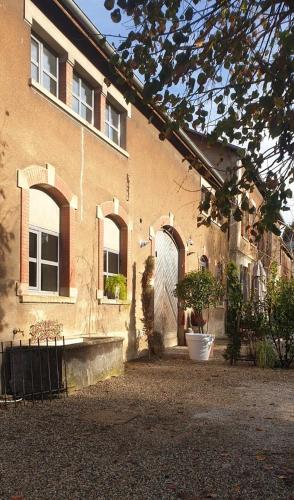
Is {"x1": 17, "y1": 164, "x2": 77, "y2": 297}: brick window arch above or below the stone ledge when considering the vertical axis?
above

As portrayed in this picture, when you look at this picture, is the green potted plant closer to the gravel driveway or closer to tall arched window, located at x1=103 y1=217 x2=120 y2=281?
tall arched window, located at x1=103 y1=217 x2=120 y2=281

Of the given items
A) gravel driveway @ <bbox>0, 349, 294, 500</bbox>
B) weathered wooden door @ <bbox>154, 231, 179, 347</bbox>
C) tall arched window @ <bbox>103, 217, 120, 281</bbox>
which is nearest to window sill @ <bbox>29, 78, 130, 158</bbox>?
tall arched window @ <bbox>103, 217, 120, 281</bbox>

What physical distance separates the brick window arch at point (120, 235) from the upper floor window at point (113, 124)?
153 centimetres

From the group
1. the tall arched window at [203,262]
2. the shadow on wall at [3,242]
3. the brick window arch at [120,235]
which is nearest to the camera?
the shadow on wall at [3,242]

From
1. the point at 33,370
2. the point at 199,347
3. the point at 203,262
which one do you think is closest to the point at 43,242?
the point at 33,370

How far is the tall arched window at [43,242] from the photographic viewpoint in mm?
8836

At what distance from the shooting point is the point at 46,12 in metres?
8.97

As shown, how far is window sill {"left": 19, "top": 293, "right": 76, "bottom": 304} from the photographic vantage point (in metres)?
8.14

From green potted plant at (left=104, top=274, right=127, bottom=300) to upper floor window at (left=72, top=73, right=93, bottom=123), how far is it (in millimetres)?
3220

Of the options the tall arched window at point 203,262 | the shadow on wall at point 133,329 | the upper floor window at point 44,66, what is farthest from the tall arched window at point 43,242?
the tall arched window at point 203,262

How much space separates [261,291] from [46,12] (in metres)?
8.02

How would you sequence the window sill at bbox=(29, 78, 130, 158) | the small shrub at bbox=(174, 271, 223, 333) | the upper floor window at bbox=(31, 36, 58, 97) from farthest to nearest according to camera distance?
the small shrub at bbox=(174, 271, 223, 333), the upper floor window at bbox=(31, 36, 58, 97), the window sill at bbox=(29, 78, 130, 158)

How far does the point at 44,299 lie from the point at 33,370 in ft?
4.28

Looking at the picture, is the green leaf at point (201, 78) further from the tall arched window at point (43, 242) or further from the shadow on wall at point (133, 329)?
the shadow on wall at point (133, 329)
